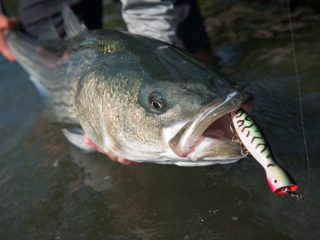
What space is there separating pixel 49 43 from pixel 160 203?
166cm

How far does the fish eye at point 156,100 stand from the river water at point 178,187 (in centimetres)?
73

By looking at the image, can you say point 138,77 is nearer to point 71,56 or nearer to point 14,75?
point 71,56

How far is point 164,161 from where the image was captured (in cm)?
211

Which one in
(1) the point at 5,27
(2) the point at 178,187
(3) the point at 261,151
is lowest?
(2) the point at 178,187

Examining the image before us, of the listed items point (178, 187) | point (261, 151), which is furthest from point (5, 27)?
point (261, 151)

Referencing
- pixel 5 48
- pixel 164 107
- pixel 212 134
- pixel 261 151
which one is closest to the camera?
pixel 261 151

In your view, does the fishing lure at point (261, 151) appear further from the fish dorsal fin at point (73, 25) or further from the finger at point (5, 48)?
the finger at point (5, 48)

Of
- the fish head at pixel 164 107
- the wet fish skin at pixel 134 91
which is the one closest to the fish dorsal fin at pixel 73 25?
the wet fish skin at pixel 134 91

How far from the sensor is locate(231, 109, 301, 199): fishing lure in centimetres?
162

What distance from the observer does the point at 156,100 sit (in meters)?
2.00

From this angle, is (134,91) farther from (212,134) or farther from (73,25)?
(73,25)

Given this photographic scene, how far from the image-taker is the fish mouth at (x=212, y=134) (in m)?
1.76

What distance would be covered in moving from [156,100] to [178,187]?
2.83ft

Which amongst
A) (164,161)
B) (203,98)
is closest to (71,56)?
(164,161)
